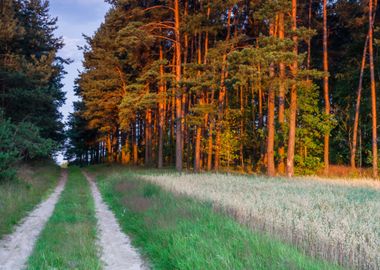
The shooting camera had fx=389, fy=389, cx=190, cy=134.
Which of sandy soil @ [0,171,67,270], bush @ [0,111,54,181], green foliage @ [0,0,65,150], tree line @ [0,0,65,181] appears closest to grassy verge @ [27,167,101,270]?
sandy soil @ [0,171,67,270]

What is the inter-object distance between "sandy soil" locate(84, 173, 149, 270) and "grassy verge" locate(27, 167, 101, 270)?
0.21 m

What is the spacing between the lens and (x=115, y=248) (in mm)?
8531

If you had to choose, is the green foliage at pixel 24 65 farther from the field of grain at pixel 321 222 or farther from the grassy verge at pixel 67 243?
the field of grain at pixel 321 222

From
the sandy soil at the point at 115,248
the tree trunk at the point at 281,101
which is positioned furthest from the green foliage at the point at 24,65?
the tree trunk at the point at 281,101

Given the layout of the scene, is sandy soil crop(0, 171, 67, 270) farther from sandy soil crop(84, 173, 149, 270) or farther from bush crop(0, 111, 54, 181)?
bush crop(0, 111, 54, 181)

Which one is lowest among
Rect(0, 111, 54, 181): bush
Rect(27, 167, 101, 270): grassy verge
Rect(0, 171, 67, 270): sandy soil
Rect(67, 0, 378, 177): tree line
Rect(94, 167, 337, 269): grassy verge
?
Rect(0, 171, 67, 270): sandy soil

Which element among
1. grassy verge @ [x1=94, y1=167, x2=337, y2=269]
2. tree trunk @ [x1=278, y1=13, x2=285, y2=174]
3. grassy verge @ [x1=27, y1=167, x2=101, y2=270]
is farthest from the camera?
tree trunk @ [x1=278, y1=13, x2=285, y2=174]

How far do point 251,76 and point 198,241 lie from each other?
1579cm

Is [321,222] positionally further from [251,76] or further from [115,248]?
[251,76]

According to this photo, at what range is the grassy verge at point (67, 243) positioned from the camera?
6984 mm

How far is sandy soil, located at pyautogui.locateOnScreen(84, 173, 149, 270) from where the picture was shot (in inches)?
287

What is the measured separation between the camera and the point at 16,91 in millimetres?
25141

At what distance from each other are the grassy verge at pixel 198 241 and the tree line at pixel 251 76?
1274 cm

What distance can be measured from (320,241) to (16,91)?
76.9ft
